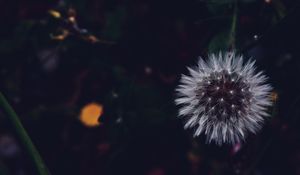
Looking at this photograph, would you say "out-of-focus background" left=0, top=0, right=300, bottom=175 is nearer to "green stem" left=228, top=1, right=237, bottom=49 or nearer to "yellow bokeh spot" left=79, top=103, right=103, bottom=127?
"yellow bokeh spot" left=79, top=103, right=103, bottom=127

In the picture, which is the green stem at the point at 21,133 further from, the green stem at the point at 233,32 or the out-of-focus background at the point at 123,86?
the green stem at the point at 233,32

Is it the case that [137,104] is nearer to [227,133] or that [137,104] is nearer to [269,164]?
[227,133]

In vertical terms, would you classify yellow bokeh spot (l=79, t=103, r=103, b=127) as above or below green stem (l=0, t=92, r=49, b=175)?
above

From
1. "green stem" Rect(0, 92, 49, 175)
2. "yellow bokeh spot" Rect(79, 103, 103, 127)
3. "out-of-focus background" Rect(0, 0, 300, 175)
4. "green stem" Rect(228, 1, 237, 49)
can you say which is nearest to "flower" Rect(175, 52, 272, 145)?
"green stem" Rect(228, 1, 237, 49)

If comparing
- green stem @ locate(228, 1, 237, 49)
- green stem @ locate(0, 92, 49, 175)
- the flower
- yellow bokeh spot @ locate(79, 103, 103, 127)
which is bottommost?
green stem @ locate(0, 92, 49, 175)

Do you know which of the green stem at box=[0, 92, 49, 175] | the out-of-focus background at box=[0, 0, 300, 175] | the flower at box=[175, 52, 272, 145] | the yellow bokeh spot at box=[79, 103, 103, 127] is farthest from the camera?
the yellow bokeh spot at box=[79, 103, 103, 127]

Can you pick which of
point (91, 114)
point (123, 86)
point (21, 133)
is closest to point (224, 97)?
point (123, 86)
